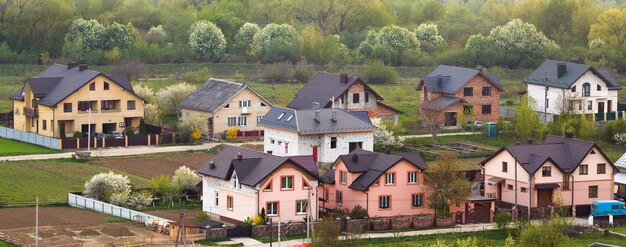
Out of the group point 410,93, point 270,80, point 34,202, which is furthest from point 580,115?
point 34,202

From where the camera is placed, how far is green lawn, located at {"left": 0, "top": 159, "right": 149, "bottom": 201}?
214 ft

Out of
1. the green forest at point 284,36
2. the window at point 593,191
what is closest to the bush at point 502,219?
the window at point 593,191

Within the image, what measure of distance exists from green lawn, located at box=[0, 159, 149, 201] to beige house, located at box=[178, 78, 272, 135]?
11339 mm

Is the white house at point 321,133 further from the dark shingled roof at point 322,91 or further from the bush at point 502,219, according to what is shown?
the bush at point 502,219

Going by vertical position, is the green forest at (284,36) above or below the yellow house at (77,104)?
above

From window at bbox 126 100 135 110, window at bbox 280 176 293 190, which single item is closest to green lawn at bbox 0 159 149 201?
window at bbox 280 176 293 190

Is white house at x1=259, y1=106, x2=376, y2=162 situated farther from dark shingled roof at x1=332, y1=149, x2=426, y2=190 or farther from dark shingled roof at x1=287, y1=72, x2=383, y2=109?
dark shingled roof at x1=332, y1=149, x2=426, y2=190

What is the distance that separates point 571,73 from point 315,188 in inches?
1352

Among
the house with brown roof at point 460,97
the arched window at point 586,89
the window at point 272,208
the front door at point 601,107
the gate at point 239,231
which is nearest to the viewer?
the gate at point 239,231

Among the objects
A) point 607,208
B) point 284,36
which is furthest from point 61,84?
point 284,36

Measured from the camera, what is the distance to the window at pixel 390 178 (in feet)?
203

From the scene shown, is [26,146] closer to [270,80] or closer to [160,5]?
[270,80]

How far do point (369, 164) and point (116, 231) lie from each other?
1065 centimetres

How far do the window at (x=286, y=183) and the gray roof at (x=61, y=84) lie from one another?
25.5 metres
